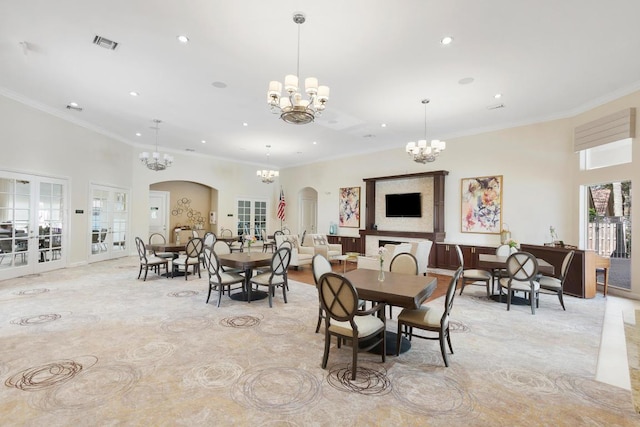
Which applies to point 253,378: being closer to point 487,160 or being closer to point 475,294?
point 475,294

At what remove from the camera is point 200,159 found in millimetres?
11648

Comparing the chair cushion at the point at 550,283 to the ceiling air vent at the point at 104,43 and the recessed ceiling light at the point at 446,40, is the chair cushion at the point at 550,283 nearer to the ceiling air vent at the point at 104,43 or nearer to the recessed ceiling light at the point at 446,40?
the recessed ceiling light at the point at 446,40

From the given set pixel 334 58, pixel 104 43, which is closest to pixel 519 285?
pixel 334 58

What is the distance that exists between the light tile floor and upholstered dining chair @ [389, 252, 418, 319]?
2.11m

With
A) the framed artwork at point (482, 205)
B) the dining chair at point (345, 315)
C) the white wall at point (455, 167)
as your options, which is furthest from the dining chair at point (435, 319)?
the framed artwork at point (482, 205)

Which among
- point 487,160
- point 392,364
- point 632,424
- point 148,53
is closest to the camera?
point 632,424

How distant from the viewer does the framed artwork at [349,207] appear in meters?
10.8

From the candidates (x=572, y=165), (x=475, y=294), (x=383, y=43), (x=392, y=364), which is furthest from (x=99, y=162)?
(x=572, y=165)

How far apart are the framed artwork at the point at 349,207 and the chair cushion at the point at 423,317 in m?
7.50

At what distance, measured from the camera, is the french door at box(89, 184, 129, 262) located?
345 inches

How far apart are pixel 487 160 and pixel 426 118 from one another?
7.05ft

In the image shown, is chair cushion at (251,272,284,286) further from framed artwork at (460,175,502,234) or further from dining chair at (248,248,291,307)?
framed artwork at (460,175,502,234)

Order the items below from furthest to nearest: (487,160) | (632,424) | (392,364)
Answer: (487,160)
(392,364)
(632,424)

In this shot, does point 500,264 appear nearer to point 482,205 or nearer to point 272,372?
point 482,205
